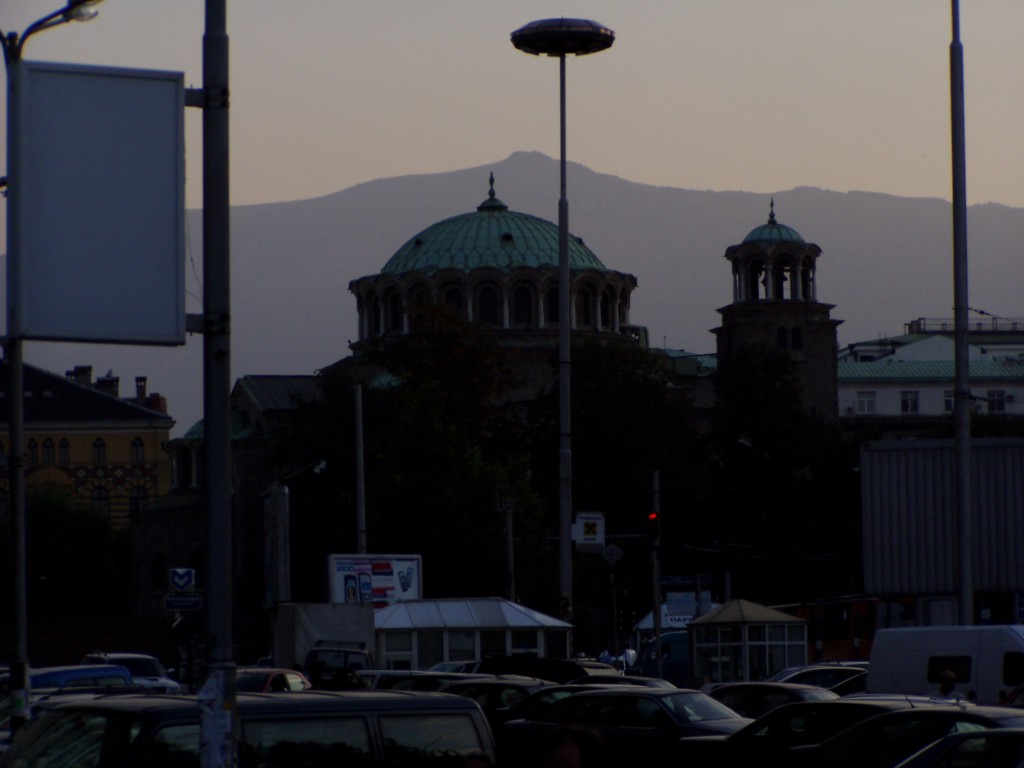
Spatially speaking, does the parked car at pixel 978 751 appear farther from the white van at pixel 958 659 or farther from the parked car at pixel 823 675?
the parked car at pixel 823 675

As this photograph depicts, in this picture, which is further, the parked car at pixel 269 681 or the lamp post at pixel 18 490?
the parked car at pixel 269 681

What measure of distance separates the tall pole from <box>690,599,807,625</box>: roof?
512 inches

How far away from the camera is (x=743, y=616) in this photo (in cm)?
3712

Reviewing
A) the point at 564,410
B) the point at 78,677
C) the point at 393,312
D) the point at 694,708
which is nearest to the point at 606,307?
the point at 393,312

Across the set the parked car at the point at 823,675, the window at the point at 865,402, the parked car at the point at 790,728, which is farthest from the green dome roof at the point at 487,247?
the parked car at the point at 790,728

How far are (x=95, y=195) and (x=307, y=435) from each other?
236ft

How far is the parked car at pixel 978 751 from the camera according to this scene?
1170cm

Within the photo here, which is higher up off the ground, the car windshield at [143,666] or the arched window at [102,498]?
the arched window at [102,498]

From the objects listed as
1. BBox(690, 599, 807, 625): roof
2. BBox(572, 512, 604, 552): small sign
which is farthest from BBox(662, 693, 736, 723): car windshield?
BBox(690, 599, 807, 625): roof

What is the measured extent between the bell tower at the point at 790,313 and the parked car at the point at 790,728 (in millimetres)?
83856

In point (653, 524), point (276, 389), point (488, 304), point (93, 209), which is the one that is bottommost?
point (653, 524)

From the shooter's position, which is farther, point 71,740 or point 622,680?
point 622,680

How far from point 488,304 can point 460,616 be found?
5708cm

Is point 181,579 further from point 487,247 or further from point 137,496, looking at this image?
point 137,496
